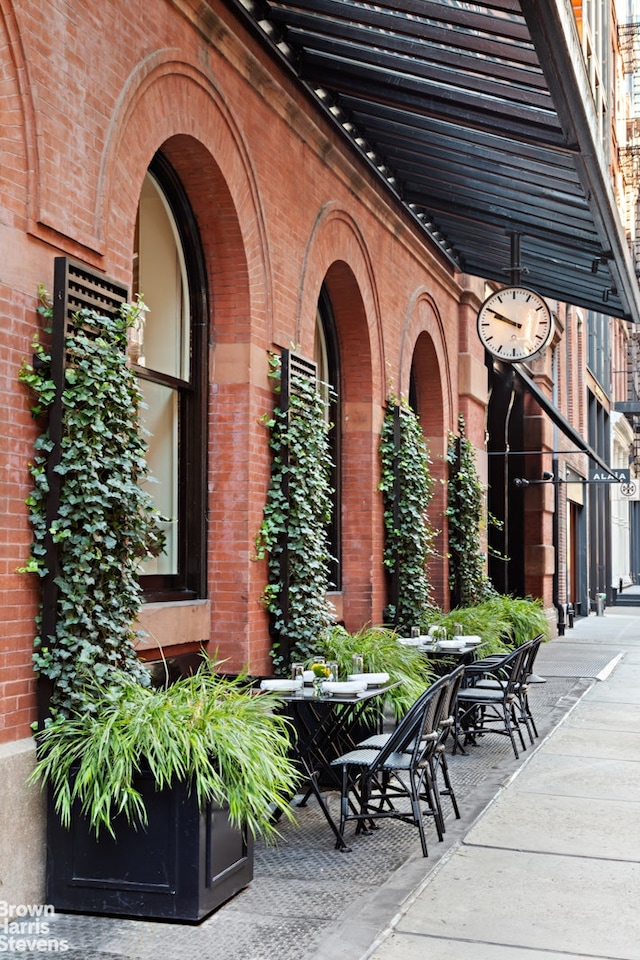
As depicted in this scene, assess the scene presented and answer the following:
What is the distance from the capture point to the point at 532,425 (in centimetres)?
1988

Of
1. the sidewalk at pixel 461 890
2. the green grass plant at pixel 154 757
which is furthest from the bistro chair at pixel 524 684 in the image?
the green grass plant at pixel 154 757

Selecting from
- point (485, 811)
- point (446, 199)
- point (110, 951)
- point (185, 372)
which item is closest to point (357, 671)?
point (485, 811)

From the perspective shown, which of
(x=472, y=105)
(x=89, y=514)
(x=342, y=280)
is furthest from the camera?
(x=342, y=280)

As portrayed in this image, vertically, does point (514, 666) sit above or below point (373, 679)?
below

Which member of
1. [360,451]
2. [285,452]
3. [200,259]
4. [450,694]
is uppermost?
[200,259]

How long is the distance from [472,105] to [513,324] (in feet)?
12.0

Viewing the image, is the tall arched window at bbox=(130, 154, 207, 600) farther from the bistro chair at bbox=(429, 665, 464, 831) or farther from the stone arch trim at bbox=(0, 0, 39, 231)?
the stone arch trim at bbox=(0, 0, 39, 231)

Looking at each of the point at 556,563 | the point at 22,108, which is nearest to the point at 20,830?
the point at 22,108

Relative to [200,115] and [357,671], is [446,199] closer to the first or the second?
[200,115]

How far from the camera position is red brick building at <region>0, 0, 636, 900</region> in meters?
5.30

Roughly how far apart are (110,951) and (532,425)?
1639cm

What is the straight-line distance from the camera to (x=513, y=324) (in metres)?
11.9

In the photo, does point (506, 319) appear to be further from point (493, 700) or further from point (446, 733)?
point (446, 733)

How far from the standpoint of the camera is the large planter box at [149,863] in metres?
4.91
